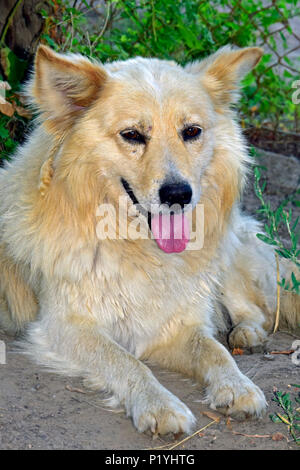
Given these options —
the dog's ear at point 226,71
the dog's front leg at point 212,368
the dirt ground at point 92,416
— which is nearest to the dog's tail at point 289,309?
the dirt ground at point 92,416

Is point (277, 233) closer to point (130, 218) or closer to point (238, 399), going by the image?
point (130, 218)

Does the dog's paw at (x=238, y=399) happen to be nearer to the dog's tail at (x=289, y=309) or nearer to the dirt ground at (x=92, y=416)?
the dirt ground at (x=92, y=416)

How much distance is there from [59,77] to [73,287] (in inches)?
41.6

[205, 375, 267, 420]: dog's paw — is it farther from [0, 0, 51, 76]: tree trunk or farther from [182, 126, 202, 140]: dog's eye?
[0, 0, 51, 76]: tree trunk

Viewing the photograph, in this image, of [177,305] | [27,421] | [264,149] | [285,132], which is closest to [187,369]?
[177,305]

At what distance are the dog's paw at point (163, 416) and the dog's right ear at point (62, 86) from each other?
1.42 metres

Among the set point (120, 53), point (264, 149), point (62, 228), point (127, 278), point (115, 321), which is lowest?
point (115, 321)

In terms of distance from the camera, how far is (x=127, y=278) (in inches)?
140

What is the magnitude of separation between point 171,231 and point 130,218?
221 millimetres

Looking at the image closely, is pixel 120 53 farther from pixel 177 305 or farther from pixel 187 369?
pixel 187 369

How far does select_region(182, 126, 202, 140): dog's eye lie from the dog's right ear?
1.57ft

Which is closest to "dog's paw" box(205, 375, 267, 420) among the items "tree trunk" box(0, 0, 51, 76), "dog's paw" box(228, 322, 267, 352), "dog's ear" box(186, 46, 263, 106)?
"dog's paw" box(228, 322, 267, 352)

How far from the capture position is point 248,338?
13.2ft

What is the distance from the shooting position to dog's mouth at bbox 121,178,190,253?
134 inches
